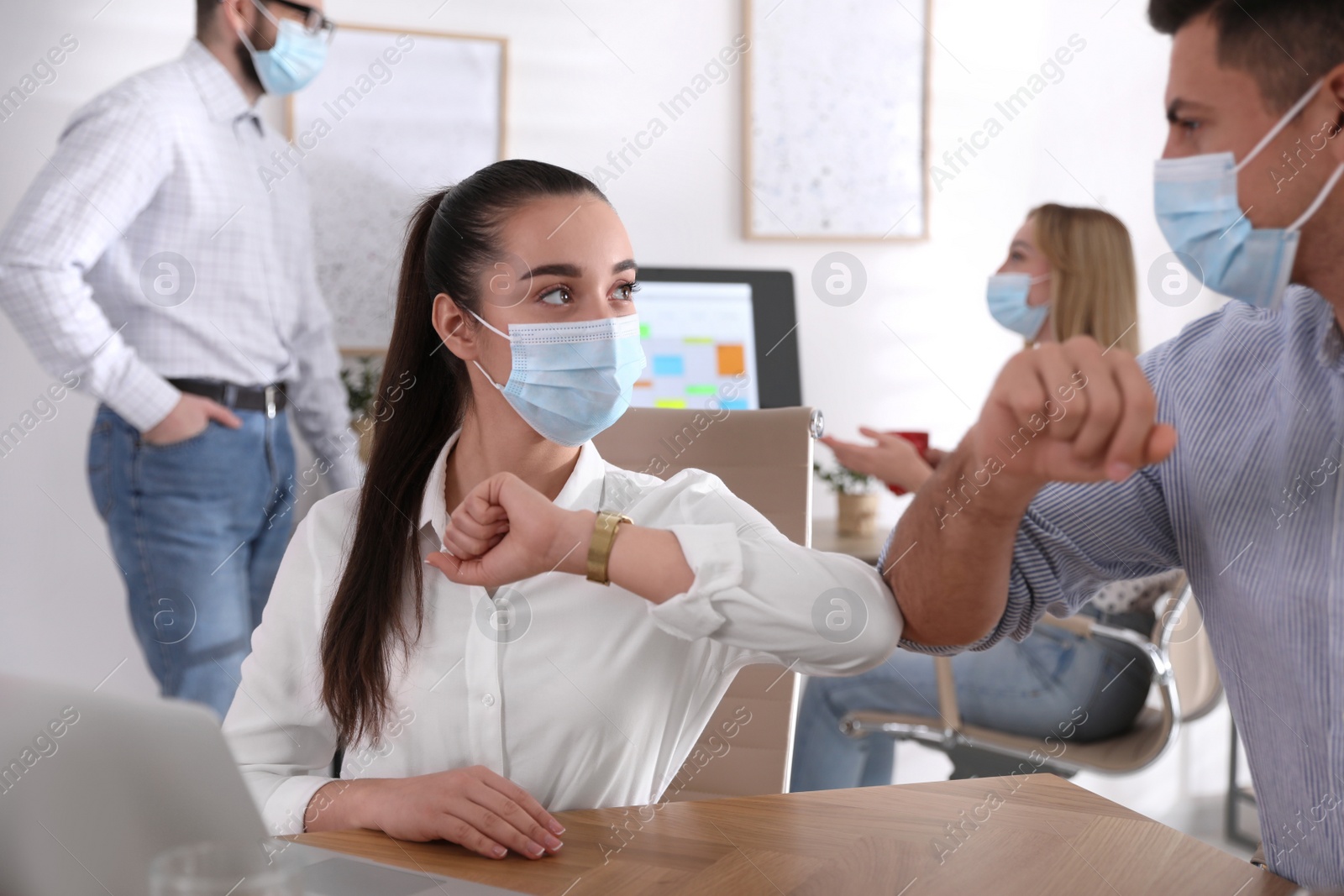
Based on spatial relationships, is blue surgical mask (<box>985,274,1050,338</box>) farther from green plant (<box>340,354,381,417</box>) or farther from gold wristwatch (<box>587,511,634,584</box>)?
gold wristwatch (<box>587,511,634,584</box>)

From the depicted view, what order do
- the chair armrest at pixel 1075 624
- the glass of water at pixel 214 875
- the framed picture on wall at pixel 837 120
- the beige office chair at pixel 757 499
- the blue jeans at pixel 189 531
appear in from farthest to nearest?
the framed picture on wall at pixel 837 120, the blue jeans at pixel 189 531, the chair armrest at pixel 1075 624, the beige office chair at pixel 757 499, the glass of water at pixel 214 875

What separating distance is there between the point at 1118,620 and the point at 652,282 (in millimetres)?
1282

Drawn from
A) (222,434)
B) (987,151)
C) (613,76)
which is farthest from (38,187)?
(987,151)

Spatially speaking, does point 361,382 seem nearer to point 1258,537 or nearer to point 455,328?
point 455,328

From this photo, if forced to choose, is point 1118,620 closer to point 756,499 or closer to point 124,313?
point 756,499

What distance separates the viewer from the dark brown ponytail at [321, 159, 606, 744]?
1.10m

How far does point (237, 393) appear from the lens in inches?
84.9

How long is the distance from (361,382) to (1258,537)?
2.11 metres

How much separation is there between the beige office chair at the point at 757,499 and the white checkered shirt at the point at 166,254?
1.13 metres

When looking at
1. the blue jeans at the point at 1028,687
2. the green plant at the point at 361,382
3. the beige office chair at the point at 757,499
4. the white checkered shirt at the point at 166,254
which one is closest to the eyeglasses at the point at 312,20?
the white checkered shirt at the point at 166,254

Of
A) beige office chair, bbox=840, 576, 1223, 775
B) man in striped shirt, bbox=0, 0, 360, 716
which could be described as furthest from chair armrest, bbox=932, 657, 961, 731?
man in striped shirt, bbox=0, 0, 360, 716

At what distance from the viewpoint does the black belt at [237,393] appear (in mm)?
2113

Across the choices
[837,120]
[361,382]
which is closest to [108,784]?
[361,382]

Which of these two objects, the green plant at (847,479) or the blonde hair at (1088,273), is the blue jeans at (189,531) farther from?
the blonde hair at (1088,273)
